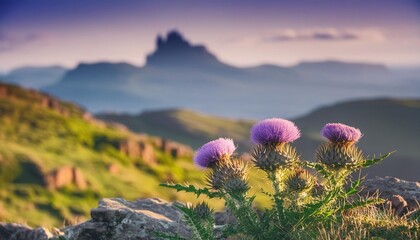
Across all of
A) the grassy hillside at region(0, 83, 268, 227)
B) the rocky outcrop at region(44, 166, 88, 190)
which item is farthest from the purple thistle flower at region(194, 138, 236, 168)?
the rocky outcrop at region(44, 166, 88, 190)

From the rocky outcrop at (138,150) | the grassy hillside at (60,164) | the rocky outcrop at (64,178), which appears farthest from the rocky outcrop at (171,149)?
the rocky outcrop at (64,178)

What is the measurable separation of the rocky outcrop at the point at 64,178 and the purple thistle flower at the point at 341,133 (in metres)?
94.3

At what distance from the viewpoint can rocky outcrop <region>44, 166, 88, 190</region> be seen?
9781cm

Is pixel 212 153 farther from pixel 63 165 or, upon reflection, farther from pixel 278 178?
pixel 63 165

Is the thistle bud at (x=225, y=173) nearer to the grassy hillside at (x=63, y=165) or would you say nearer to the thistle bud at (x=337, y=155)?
the thistle bud at (x=337, y=155)

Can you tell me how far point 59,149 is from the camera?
395ft

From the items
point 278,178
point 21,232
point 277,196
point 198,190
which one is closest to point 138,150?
point 21,232

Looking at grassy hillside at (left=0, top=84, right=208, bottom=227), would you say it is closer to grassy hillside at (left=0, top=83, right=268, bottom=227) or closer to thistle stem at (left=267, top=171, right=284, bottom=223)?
grassy hillside at (left=0, top=83, right=268, bottom=227)

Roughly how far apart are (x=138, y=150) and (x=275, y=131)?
137088 millimetres

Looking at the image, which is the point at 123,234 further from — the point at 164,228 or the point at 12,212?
the point at 12,212

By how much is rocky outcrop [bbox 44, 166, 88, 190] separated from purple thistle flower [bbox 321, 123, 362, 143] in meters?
94.3

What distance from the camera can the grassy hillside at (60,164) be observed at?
297ft

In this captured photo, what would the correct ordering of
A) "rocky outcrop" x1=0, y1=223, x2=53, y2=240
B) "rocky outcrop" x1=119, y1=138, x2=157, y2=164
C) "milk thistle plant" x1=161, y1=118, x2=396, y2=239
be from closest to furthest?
1. "milk thistle plant" x1=161, y1=118, x2=396, y2=239
2. "rocky outcrop" x1=0, y1=223, x2=53, y2=240
3. "rocky outcrop" x1=119, y1=138, x2=157, y2=164

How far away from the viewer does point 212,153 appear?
8.43m
